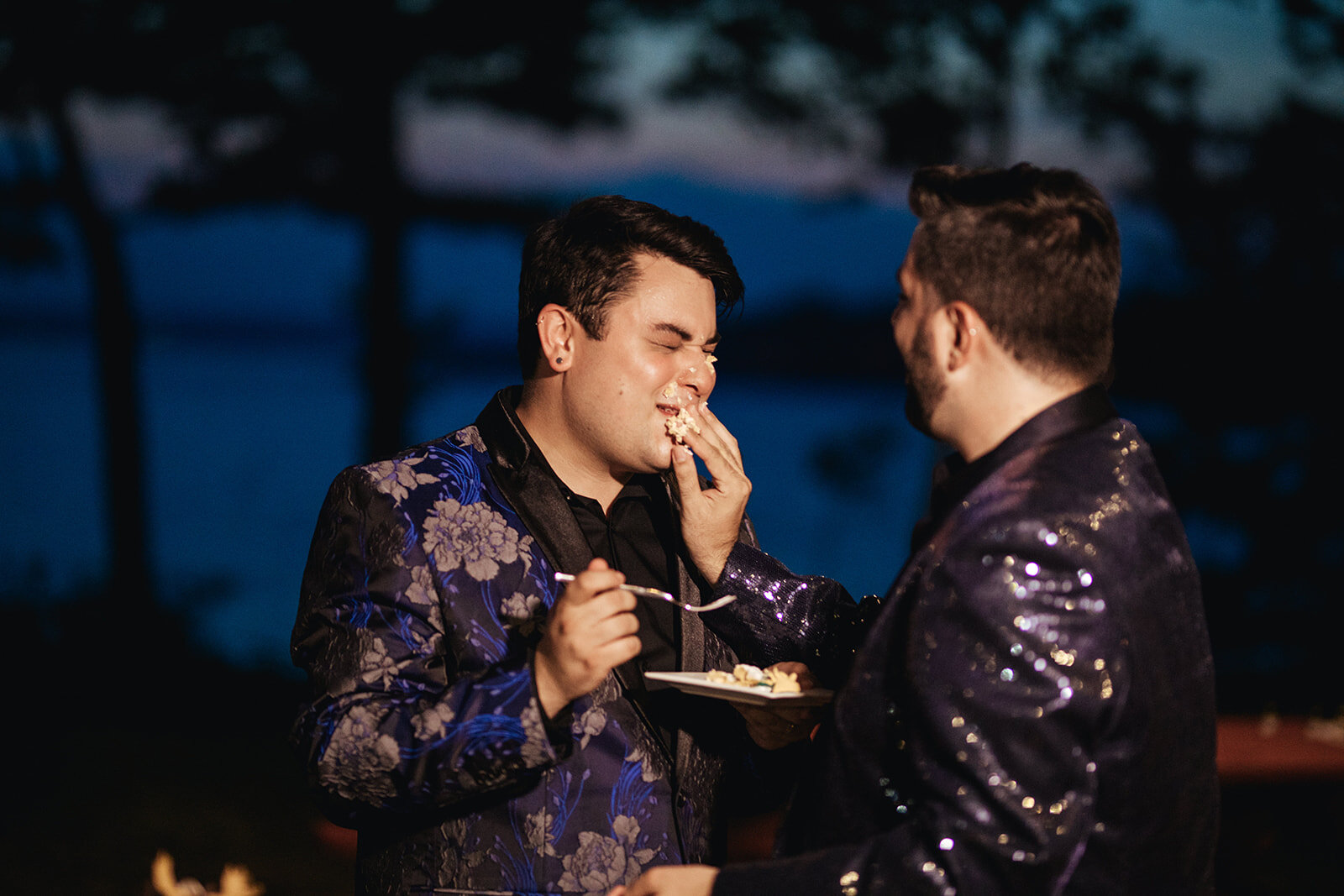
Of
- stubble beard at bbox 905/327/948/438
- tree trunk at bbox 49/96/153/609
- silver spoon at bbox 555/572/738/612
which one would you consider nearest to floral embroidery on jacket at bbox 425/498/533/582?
silver spoon at bbox 555/572/738/612

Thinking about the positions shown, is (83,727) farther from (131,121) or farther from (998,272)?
(998,272)

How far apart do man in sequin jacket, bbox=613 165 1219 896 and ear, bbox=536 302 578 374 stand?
0.88 metres

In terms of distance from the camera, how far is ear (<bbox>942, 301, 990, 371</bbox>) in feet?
5.05

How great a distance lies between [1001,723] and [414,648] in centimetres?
109

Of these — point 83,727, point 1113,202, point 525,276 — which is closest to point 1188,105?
point 1113,202

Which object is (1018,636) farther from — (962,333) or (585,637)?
(585,637)

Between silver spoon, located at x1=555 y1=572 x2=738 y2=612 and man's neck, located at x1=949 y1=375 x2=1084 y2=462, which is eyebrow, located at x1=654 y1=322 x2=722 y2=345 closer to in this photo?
silver spoon, located at x1=555 y1=572 x2=738 y2=612

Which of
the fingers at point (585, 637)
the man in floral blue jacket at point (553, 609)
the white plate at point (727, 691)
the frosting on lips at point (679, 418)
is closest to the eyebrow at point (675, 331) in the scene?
the man in floral blue jacket at point (553, 609)

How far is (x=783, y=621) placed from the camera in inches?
93.0

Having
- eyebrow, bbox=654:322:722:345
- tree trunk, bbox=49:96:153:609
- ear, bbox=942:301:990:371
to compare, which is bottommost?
tree trunk, bbox=49:96:153:609

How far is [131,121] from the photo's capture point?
6.62 metres

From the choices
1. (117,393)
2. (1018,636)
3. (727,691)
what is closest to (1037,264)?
(1018,636)

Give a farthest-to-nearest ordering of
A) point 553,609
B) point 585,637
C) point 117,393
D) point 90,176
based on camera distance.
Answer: point 117,393
point 90,176
point 553,609
point 585,637

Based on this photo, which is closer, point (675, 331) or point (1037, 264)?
point (1037, 264)
